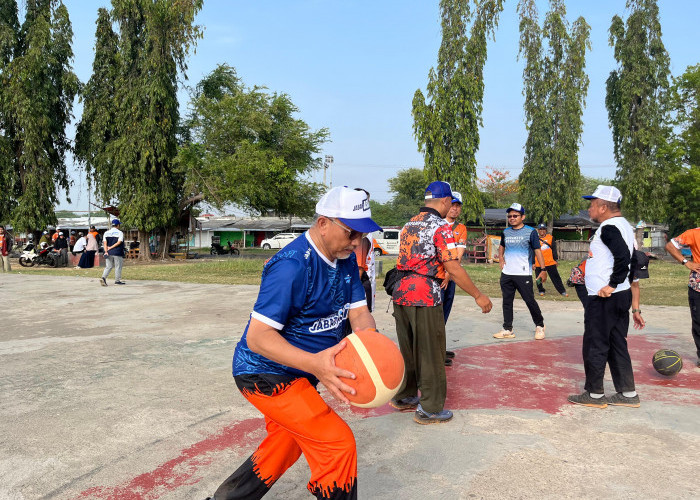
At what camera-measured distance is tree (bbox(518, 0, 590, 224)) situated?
3359cm

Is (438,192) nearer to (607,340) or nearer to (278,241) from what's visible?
(607,340)

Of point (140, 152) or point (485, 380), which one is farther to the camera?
point (140, 152)

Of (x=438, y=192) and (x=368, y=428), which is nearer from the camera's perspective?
(x=368, y=428)

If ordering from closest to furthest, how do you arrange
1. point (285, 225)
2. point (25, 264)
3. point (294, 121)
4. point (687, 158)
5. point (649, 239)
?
1. point (25, 264)
2. point (294, 121)
3. point (687, 158)
4. point (649, 239)
5. point (285, 225)

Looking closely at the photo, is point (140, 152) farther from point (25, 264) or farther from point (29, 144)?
point (25, 264)

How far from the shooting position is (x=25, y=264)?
25.2 m

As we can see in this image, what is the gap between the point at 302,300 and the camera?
87.9 inches

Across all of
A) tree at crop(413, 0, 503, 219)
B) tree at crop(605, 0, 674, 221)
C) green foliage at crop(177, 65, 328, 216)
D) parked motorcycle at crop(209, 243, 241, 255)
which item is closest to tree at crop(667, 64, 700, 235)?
tree at crop(605, 0, 674, 221)

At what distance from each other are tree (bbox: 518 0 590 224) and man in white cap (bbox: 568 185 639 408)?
31.4m

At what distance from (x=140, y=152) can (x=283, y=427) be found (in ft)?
97.0

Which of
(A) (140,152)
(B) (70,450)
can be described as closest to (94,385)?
(B) (70,450)

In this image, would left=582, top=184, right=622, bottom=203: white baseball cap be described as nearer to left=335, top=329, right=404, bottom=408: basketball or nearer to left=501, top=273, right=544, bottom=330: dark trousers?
left=501, top=273, right=544, bottom=330: dark trousers

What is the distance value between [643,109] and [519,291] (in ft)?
109

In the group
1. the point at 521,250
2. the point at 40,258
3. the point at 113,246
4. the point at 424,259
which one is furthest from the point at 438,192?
the point at 40,258
